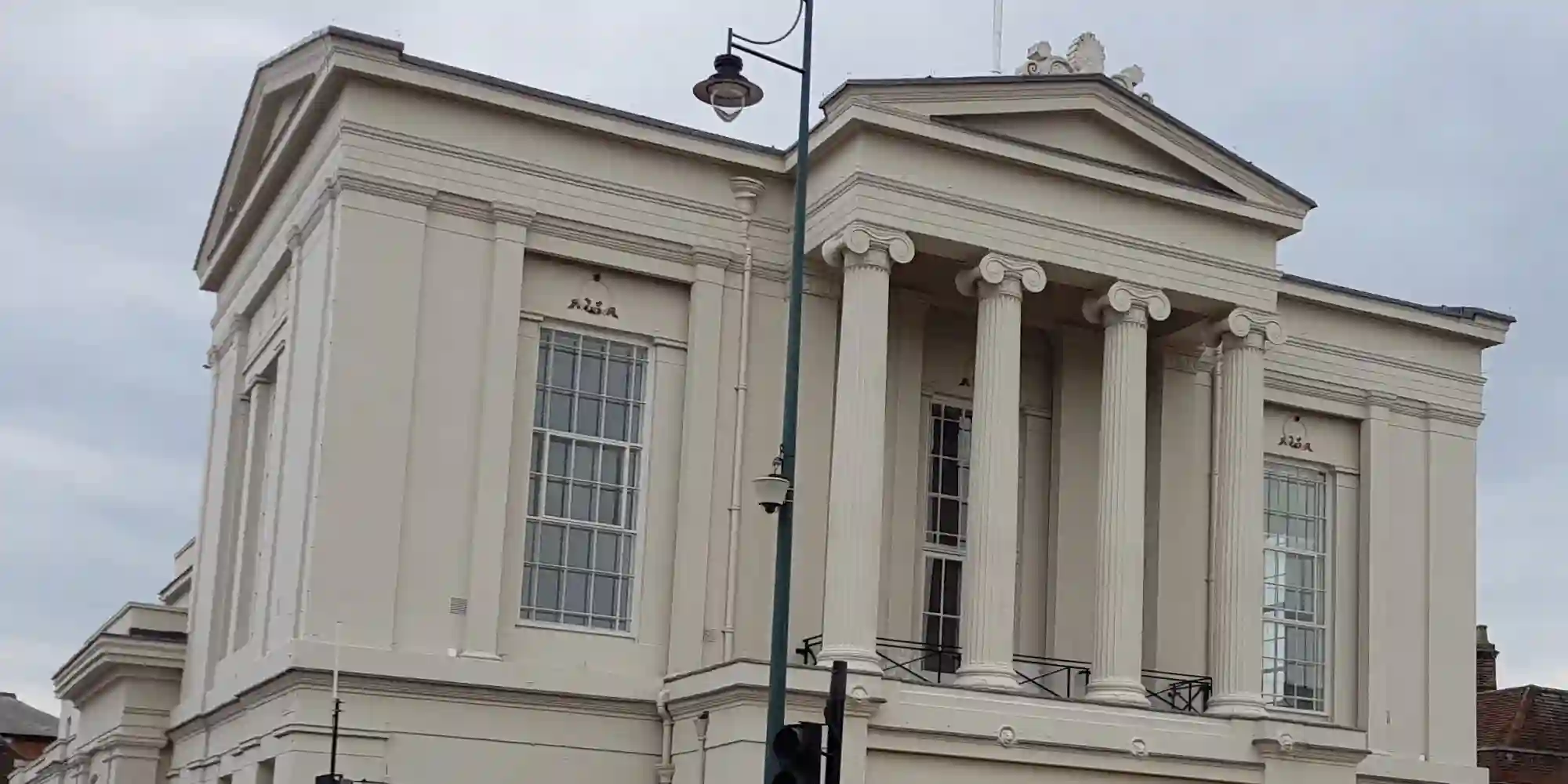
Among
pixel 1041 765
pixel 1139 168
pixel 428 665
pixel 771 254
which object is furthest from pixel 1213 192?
pixel 428 665

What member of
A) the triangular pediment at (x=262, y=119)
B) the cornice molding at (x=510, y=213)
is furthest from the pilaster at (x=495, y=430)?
the triangular pediment at (x=262, y=119)

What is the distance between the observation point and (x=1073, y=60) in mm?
28297

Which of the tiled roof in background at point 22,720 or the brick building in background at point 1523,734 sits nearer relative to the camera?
the brick building in background at point 1523,734

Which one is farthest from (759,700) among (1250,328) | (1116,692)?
(1250,328)

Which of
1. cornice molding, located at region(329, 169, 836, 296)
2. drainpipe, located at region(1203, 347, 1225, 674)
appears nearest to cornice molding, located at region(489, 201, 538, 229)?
cornice molding, located at region(329, 169, 836, 296)

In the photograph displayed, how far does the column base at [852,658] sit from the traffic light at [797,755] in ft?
29.4

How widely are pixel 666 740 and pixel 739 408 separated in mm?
4360

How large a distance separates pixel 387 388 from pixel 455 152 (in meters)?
3.12

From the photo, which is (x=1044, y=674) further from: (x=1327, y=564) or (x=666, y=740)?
(x=1327, y=564)

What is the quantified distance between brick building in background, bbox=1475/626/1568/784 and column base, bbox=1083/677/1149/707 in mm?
19747

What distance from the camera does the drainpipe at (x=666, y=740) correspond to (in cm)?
2448

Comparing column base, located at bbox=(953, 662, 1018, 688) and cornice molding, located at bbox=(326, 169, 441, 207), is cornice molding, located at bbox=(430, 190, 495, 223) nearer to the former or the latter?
cornice molding, located at bbox=(326, 169, 441, 207)

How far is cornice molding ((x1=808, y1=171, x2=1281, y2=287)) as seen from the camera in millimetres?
25359

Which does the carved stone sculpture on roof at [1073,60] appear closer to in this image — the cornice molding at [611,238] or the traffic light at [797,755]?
the cornice molding at [611,238]
